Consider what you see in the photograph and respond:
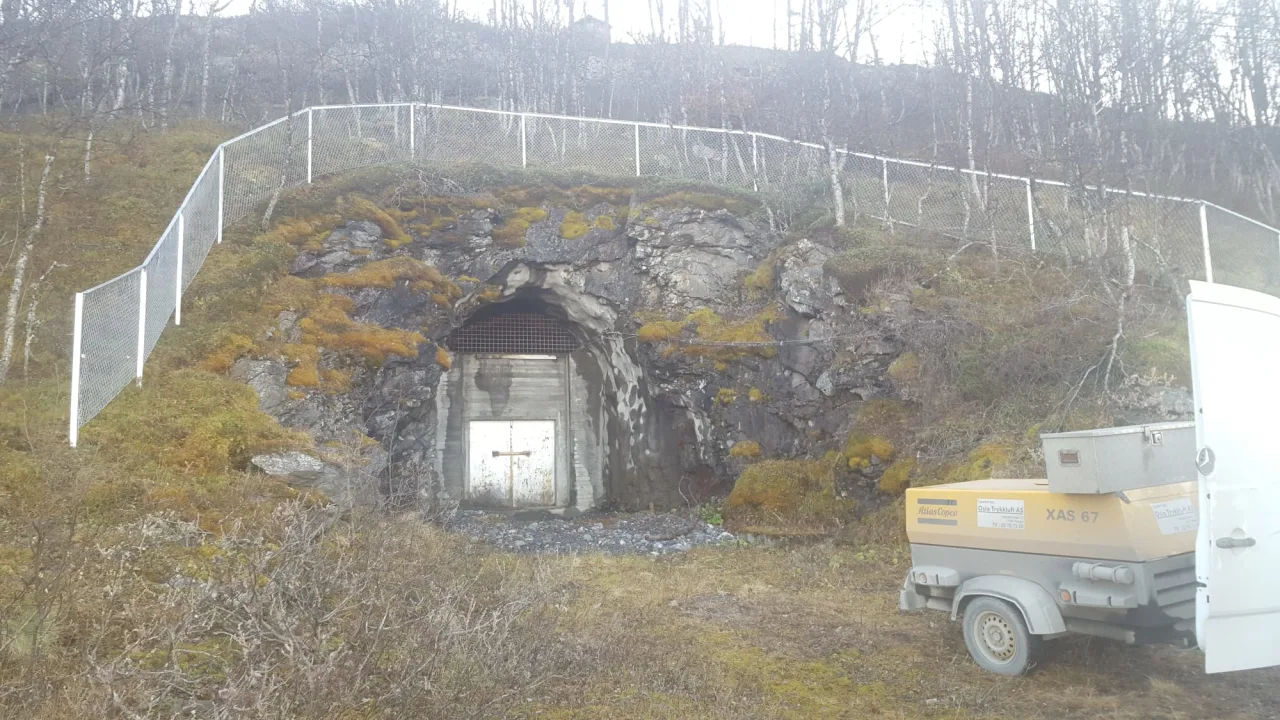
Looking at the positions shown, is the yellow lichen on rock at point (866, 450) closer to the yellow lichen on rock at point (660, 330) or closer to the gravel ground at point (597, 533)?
the gravel ground at point (597, 533)

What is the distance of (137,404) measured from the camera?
9250 mm

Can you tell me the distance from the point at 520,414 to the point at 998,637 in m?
12.5

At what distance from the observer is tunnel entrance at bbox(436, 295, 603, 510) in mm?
Result: 16609

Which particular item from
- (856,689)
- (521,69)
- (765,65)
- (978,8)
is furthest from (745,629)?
(765,65)

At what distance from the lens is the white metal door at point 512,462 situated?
54.6ft

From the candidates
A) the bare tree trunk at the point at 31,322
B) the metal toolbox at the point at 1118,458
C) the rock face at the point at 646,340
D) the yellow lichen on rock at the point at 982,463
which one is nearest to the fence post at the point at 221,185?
the rock face at the point at 646,340

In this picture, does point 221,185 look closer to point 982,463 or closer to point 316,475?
point 316,475

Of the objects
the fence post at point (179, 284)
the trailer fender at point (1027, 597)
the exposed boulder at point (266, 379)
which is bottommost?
the trailer fender at point (1027, 597)

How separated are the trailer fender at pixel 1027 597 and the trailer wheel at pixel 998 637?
8cm

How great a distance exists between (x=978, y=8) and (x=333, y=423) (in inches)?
607

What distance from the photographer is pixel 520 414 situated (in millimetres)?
17125

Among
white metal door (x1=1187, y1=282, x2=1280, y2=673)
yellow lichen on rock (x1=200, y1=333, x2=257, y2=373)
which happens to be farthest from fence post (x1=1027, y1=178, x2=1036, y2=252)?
yellow lichen on rock (x1=200, y1=333, x2=257, y2=373)

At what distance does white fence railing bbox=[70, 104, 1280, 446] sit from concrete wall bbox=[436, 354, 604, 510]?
4.33 m

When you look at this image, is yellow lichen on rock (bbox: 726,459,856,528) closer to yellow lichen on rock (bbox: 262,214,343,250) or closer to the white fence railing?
the white fence railing
